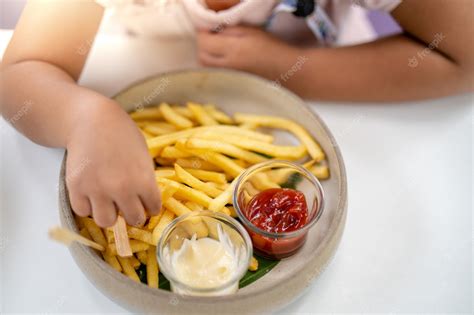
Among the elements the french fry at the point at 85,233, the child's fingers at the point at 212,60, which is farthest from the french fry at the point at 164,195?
the child's fingers at the point at 212,60

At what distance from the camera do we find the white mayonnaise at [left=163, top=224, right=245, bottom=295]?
0.87 meters

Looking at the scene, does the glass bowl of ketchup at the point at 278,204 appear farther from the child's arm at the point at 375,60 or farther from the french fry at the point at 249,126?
the child's arm at the point at 375,60

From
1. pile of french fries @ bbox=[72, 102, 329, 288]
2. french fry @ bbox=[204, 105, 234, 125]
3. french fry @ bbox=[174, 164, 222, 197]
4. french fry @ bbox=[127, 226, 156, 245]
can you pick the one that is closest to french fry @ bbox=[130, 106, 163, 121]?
pile of french fries @ bbox=[72, 102, 329, 288]

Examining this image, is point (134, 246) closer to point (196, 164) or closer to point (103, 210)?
point (103, 210)

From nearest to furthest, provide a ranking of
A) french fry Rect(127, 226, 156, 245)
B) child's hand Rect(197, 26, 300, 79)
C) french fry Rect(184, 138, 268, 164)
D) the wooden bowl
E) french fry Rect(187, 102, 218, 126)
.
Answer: the wooden bowl → french fry Rect(127, 226, 156, 245) → french fry Rect(184, 138, 268, 164) → french fry Rect(187, 102, 218, 126) → child's hand Rect(197, 26, 300, 79)

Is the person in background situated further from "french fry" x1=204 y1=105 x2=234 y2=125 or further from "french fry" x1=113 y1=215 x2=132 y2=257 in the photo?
"french fry" x1=204 y1=105 x2=234 y2=125

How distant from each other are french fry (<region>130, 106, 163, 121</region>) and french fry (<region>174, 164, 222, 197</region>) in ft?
0.68

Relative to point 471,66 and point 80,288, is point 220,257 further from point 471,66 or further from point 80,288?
point 471,66

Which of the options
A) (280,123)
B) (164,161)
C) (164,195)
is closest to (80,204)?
(164,195)

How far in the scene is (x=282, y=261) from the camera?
979 millimetres

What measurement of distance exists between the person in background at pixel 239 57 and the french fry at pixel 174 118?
185 mm

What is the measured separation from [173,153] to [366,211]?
395 millimetres

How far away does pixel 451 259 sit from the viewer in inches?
39.5

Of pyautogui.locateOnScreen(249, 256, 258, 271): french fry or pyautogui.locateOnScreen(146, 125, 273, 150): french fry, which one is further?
pyautogui.locateOnScreen(146, 125, 273, 150): french fry
